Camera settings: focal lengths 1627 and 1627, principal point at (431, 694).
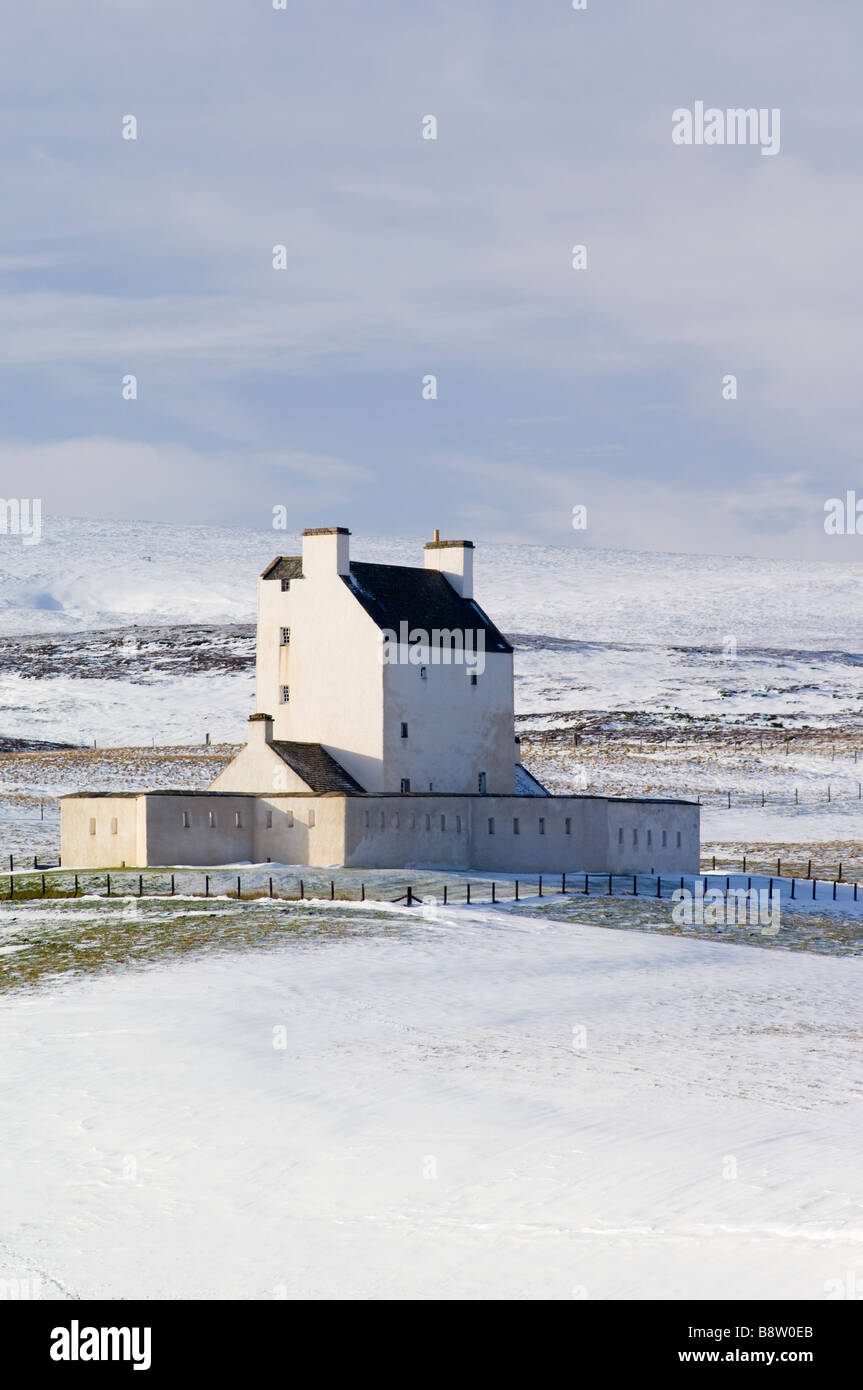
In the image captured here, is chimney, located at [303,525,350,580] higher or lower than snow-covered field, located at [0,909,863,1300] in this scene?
higher

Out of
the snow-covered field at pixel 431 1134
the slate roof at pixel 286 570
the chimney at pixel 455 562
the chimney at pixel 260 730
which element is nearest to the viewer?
A: the snow-covered field at pixel 431 1134

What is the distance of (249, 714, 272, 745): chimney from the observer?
→ 183 ft

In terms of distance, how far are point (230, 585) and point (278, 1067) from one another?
160m

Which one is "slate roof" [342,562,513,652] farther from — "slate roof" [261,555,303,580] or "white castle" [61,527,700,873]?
"slate roof" [261,555,303,580]

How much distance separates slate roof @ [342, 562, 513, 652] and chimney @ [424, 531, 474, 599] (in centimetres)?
33

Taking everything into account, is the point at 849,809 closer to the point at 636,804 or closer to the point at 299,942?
the point at 636,804

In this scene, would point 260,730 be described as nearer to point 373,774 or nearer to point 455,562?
point 373,774

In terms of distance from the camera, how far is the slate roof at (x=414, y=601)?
57906 millimetres

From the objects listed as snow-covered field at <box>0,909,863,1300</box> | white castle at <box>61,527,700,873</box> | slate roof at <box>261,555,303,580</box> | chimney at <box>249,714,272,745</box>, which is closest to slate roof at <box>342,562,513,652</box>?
white castle at <box>61,527,700,873</box>

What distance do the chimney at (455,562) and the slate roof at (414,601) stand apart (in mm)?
331

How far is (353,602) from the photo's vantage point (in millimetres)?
57344

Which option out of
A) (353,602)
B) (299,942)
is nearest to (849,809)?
(353,602)

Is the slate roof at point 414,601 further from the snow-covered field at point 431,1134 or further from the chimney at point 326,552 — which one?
the snow-covered field at point 431,1134

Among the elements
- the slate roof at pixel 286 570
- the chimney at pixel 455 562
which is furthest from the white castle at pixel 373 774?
the chimney at pixel 455 562
